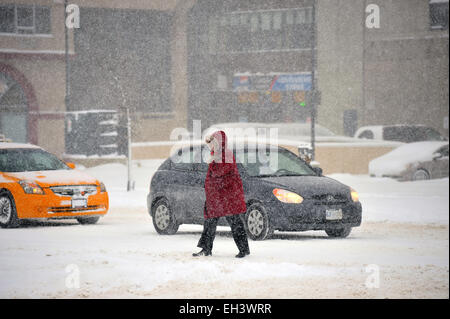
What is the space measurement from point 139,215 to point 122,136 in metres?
7.67

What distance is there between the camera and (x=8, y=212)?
1502cm

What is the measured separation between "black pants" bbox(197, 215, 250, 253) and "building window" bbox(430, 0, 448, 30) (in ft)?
123

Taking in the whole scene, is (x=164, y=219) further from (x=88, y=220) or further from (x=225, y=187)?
(x=225, y=187)

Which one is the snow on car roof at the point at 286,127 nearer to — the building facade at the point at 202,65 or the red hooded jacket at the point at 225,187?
the building facade at the point at 202,65

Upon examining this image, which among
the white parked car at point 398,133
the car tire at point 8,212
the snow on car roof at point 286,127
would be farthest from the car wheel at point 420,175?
the car tire at point 8,212

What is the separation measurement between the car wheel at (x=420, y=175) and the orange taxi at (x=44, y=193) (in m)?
13.4

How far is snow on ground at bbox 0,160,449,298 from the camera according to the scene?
8.64 metres

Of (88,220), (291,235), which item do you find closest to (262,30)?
(88,220)

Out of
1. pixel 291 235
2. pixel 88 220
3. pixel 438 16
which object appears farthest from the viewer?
pixel 438 16

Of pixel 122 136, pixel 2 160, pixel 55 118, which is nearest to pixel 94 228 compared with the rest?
pixel 2 160

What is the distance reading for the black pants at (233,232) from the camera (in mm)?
10648

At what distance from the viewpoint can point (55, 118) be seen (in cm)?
4425

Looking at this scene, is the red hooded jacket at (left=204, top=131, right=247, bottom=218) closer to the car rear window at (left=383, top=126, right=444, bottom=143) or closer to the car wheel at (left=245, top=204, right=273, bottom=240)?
the car wheel at (left=245, top=204, right=273, bottom=240)

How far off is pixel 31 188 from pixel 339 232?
5.25 meters
